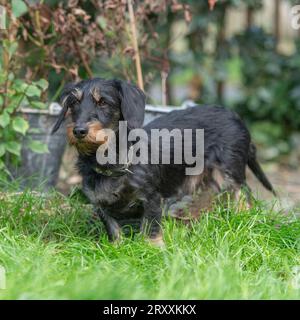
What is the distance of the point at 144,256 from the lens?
3.71 m

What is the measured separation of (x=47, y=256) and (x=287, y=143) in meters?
5.23

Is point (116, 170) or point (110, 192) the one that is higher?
point (116, 170)

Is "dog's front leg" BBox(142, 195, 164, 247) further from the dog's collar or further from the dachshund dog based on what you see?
the dog's collar

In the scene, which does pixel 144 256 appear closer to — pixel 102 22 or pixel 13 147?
pixel 13 147

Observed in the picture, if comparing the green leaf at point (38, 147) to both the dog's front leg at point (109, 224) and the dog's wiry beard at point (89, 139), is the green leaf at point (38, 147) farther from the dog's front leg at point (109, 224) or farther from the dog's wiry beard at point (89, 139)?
the dog's wiry beard at point (89, 139)

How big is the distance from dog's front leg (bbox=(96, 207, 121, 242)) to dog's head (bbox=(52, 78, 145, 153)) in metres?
0.47

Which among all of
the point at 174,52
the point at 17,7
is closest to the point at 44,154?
the point at 17,7

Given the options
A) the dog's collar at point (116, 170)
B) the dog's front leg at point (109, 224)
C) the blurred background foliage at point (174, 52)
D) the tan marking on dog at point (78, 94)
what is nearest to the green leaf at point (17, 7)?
the blurred background foliage at point (174, 52)

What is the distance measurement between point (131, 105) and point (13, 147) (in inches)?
54.0

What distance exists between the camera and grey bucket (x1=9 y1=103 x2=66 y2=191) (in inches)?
210

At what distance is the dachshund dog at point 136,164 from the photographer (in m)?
3.90

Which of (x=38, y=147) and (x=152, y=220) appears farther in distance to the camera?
(x=38, y=147)

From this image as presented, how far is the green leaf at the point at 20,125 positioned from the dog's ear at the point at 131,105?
1.11 metres
